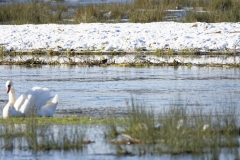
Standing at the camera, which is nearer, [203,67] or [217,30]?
[203,67]

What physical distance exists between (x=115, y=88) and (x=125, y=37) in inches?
363

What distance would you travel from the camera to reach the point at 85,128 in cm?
1216

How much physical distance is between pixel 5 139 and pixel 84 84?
27.3 feet

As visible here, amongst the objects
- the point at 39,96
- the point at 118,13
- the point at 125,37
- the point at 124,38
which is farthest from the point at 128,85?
the point at 118,13

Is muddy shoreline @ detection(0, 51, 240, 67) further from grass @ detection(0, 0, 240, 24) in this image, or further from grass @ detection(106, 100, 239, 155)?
grass @ detection(106, 100, 239, 155)

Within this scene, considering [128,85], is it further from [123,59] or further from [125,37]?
[125,37]

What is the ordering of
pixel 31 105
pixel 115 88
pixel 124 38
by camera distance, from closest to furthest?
pixel 31 105
pixel 115 88
pixel 124 38

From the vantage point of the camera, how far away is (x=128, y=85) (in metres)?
19.1

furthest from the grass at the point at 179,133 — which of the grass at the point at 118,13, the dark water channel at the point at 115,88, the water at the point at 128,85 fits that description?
the grass at the point at 118,13

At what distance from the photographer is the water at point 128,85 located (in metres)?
15.7

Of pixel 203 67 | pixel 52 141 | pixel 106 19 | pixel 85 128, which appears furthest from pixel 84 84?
pixel 106 19

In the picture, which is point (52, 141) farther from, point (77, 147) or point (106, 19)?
point (106, 19)

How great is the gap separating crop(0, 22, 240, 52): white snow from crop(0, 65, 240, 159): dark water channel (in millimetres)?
3694

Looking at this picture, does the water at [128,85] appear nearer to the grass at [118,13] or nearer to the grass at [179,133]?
the grass at [179,133]
